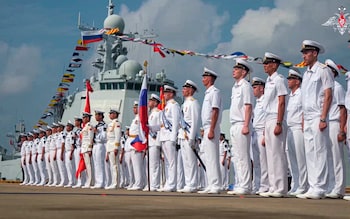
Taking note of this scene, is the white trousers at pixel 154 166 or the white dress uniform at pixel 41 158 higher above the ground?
the white dress uniform at pixel 41 158

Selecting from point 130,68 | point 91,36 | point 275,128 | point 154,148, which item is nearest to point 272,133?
point 275,128

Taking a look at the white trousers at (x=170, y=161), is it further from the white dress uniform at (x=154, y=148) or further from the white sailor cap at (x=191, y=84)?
the white sailor cap at (x=191, y=84)

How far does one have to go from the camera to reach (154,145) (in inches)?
427

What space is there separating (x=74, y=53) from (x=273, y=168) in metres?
26.7

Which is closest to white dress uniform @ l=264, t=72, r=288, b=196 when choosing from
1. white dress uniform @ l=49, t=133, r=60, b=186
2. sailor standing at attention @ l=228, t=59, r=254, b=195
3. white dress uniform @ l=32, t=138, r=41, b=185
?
sailor standing at attention @ l=228, t=59, r=254, b=195

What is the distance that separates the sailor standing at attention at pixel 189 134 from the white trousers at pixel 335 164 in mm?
2432

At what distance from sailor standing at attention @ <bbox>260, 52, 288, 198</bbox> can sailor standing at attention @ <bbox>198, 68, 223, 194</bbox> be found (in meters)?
0.96

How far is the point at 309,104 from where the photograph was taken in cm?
656

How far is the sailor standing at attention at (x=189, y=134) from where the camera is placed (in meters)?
8.92

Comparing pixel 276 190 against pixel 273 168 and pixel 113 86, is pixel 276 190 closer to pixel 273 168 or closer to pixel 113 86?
pixel 273 168

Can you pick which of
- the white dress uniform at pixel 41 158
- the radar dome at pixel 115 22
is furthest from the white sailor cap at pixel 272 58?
the radar dome at pixel 115 22

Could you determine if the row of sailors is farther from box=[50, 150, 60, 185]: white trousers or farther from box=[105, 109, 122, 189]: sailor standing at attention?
box=[50, 150, 60, 185]: white trousers

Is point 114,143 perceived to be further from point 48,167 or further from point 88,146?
point 48,167

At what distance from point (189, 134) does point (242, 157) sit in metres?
1.57
